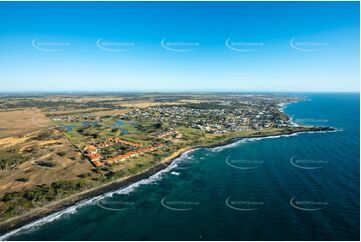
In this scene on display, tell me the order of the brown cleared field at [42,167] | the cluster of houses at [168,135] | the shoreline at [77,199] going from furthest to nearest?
the cluster of houses at [168,135] → the brown cleared field at [42,167] → the shoreline at [77,199]

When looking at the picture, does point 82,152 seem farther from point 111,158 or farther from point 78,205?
point 78,205

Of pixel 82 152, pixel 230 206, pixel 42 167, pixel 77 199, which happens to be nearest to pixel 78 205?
pixel 77 199

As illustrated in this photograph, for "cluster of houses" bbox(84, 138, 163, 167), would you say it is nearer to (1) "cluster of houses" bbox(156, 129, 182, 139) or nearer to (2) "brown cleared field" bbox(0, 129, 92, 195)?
(2) "brown cleared field" bbox(0, 129, 92, 195)

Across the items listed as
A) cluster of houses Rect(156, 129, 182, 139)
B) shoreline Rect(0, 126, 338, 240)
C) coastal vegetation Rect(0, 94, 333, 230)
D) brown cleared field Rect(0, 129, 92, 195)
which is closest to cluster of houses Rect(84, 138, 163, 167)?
coastal vegetation Rect(0, 94, 333, 230)

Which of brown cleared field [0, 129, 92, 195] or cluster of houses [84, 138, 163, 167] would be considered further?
cluster of houses [84, 138, 163, 167]

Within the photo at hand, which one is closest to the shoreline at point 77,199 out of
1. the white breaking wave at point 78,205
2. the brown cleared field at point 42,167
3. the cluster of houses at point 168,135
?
the white breaking wave at point 78,205

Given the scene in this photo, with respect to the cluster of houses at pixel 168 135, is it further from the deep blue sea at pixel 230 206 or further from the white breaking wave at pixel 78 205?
the white breaking wave at pixel 78 205

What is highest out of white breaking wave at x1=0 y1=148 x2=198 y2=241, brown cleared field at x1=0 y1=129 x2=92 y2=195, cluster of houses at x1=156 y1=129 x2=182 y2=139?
cluster of houses at x1=156 y1=129 x2=182 y2=139
